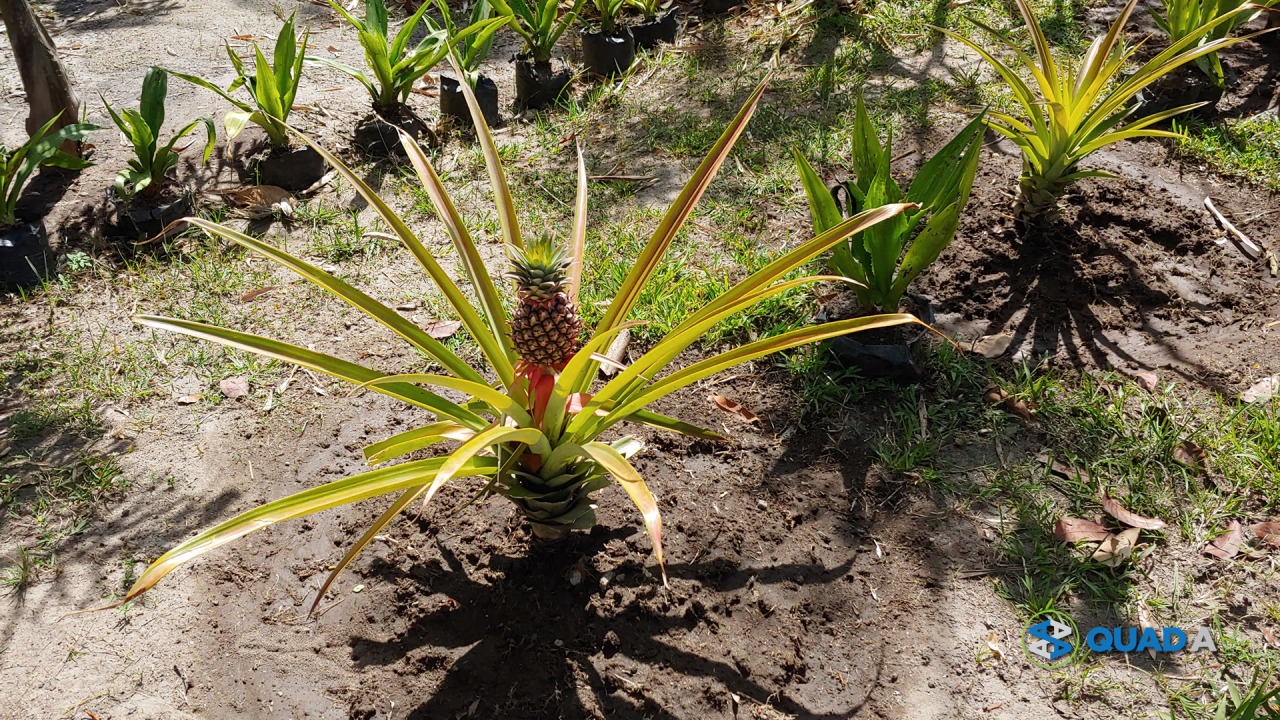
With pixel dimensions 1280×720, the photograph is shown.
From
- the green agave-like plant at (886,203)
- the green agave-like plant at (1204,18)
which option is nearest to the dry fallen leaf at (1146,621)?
the green agave-like plant at (886,203)

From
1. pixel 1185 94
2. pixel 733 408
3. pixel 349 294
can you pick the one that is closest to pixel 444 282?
pixel 349 294

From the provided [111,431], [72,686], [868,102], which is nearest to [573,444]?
[72,686]

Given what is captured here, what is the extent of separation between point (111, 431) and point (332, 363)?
4.95 feet

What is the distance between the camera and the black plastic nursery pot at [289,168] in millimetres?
3773

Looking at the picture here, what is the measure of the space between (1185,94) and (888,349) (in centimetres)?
249

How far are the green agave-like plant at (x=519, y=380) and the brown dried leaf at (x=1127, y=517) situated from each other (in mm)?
1141

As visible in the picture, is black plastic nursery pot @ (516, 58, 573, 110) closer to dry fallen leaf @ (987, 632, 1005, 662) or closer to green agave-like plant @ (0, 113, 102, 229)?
green agave-like plant @ (0, 113, 102, 229)

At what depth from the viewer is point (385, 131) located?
406 cm

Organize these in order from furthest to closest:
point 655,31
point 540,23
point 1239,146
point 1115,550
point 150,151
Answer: point 655,31, point 540,23, point 1239,146, point 150,151, point 1115,550

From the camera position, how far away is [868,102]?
162 inches

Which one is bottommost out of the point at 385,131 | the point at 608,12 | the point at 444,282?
the point at 385,131

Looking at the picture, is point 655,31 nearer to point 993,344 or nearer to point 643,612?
point 993,344

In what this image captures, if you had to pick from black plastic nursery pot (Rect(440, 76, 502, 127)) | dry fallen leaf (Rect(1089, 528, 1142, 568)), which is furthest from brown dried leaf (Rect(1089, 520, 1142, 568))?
black plastic nursery pot (Rect(440, 76, 502, 127))

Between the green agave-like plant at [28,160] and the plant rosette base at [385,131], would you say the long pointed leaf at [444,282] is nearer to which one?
the green agave-like plant at [28,160]
